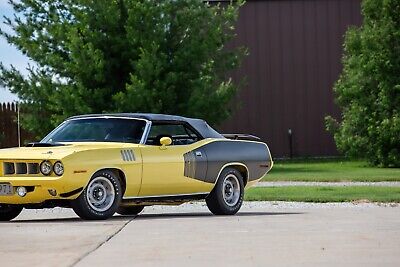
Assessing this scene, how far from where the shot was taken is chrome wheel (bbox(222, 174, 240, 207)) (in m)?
16.9

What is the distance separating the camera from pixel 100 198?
15312 mm

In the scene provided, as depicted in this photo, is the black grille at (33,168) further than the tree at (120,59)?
No

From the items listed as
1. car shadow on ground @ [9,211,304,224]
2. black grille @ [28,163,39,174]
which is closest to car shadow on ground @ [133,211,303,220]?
car shadow on ground @ [9,211,304,224]

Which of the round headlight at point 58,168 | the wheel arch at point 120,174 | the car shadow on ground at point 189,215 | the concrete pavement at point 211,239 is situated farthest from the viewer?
the car shadow on ground at point 189,215

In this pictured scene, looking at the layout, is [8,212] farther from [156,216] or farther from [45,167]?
[156,216]

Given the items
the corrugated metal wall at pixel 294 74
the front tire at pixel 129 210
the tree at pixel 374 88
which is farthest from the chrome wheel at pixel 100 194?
the corrugated metal wall at pixel 294 74

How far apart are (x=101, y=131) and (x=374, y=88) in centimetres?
1909

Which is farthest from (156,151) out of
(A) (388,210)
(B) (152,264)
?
(B) (152,264)

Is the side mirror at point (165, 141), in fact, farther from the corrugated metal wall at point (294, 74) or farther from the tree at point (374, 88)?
the corrugated metal wall at point (294, 74)

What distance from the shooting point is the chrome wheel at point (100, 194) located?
50.0 ft

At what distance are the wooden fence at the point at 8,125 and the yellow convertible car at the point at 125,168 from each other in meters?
19.1

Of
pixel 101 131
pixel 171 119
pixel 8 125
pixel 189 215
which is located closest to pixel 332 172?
pixel 8 125

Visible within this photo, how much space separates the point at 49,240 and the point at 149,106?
19522 mm

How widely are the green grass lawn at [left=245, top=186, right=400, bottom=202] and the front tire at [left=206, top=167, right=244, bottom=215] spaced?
8.21 ft
